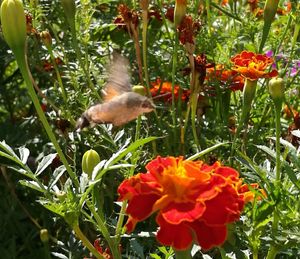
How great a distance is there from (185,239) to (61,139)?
0.82m

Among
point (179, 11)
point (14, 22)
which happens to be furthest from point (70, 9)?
point (14, 22)

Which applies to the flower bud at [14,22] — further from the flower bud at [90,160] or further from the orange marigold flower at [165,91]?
the orange marigold flower at [165,91]

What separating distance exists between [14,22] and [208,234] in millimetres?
365

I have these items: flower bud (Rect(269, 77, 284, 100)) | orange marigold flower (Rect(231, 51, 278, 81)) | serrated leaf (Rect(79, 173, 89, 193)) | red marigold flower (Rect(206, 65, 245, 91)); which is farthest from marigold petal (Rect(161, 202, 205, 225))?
red marigold flower (Rect(206, 65, 245, 91))

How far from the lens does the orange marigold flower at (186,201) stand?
0.73m

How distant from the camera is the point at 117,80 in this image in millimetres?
1040

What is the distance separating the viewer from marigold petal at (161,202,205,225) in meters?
0.71

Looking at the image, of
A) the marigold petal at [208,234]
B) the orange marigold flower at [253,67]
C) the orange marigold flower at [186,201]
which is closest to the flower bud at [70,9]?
the orange marigold flower at [253,67]

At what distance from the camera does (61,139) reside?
1.52 meters

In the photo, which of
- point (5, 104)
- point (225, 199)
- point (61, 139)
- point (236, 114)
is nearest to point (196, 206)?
point (225, 199)

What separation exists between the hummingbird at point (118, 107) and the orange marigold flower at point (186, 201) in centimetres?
13

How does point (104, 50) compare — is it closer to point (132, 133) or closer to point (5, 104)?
point (132, 133)

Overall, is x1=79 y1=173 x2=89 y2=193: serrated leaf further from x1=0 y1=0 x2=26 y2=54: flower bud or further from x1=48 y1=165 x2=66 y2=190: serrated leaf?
x1=0 y1=0 x2=26 y2=54: flower bud

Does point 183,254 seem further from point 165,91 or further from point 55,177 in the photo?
point 165,91
